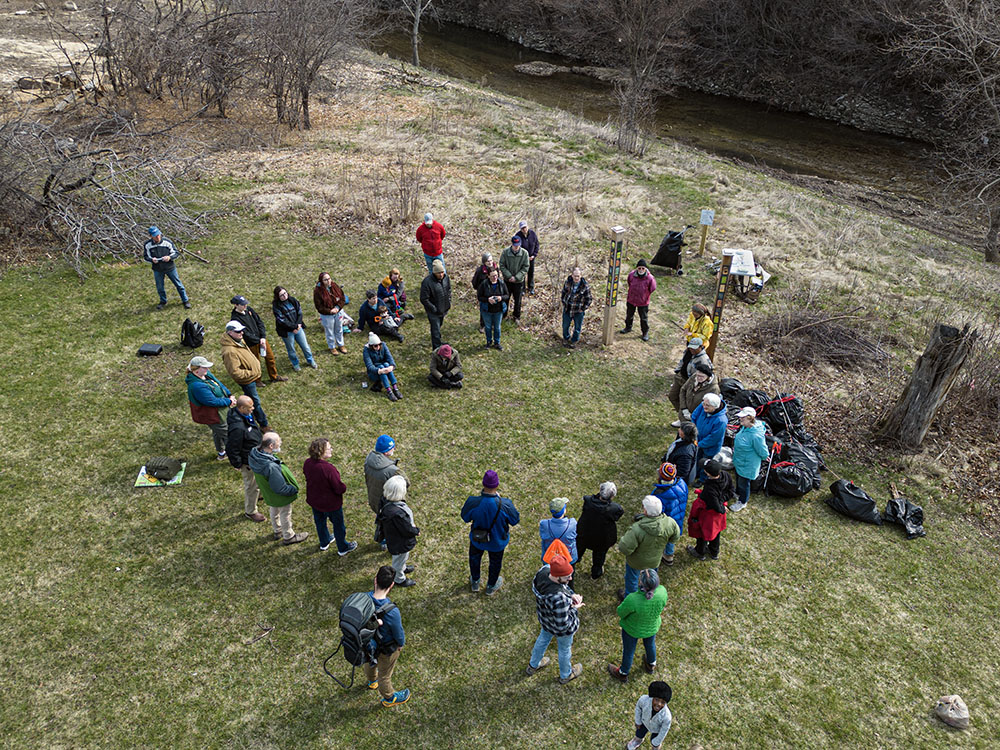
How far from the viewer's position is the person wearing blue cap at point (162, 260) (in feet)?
40.3

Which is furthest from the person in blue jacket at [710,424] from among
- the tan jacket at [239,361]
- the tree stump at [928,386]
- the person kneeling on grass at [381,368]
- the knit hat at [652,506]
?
the tan jacket at [239,361]

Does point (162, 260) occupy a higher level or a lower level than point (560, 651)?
higher

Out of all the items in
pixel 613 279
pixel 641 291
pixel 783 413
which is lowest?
pixel 783 413

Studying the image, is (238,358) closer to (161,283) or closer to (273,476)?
(273,476)

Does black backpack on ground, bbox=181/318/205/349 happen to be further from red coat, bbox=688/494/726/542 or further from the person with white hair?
red coat, bbox=688/494/726/542

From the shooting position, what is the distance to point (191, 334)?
1191 cm

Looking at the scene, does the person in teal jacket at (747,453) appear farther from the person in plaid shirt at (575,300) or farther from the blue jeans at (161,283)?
the blue jeans at (161,283)

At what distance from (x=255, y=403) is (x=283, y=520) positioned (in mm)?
2735

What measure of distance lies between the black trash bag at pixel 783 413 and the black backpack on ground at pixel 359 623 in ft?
23.1

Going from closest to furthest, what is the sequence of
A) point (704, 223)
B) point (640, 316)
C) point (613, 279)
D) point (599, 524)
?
point (599, 524)
point (613, 279)
point (640, 316)
point (704, 223)

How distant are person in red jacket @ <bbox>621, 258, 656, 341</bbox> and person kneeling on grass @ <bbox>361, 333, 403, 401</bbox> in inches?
193

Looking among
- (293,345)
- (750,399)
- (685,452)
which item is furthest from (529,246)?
(685,452)

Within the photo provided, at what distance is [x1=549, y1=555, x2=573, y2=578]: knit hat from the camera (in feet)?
20.4

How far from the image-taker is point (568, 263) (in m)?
15.7
